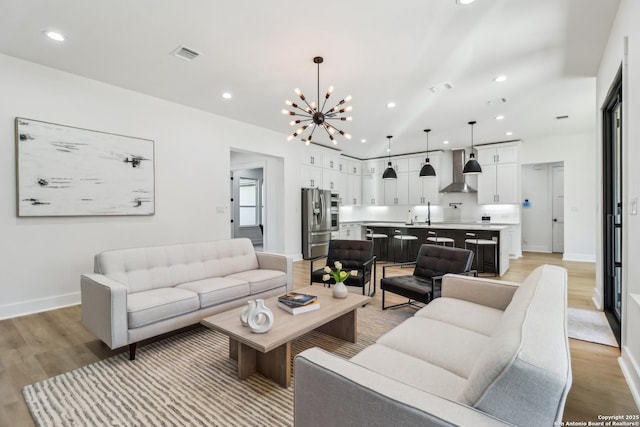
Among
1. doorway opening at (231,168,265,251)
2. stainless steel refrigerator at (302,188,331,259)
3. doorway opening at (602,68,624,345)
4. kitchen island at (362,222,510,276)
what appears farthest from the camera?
doorway opening at (231,168,265,251)

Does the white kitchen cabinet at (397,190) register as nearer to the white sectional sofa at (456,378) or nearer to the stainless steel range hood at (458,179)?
the stainless steel range hood at (458,179)

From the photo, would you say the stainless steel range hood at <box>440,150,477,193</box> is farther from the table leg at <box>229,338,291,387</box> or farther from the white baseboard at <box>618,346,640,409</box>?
→ the table leg at <box>229,338,291,387</box>

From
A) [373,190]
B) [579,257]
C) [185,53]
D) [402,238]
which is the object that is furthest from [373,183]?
[185,53]

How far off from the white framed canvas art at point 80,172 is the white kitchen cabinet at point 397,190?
6719 mm

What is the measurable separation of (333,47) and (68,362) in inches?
148

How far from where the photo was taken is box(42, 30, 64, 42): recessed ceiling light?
2.98 m

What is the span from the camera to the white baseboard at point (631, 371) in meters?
1.96

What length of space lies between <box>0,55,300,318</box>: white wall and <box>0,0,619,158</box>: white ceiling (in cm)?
26

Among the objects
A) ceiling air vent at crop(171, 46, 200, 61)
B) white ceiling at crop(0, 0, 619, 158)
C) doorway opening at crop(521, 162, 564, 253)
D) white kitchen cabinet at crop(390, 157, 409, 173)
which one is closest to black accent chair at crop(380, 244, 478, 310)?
white ceiling at crop(0, 0, 619, 158)

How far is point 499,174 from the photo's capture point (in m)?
7.66

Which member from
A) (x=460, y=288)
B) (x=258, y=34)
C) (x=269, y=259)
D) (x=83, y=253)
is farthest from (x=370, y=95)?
(x=83, y=253)

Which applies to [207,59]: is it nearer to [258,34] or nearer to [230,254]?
[258,34]

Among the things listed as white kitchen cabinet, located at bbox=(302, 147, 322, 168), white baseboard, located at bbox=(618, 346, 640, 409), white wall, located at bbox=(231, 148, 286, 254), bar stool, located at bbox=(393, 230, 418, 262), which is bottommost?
white baseboard, located at bbox=(618, 346, 640, 409)

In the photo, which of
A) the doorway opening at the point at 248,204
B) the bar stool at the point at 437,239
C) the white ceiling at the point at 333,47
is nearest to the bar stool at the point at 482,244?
the bar stool at the point at 437,239
